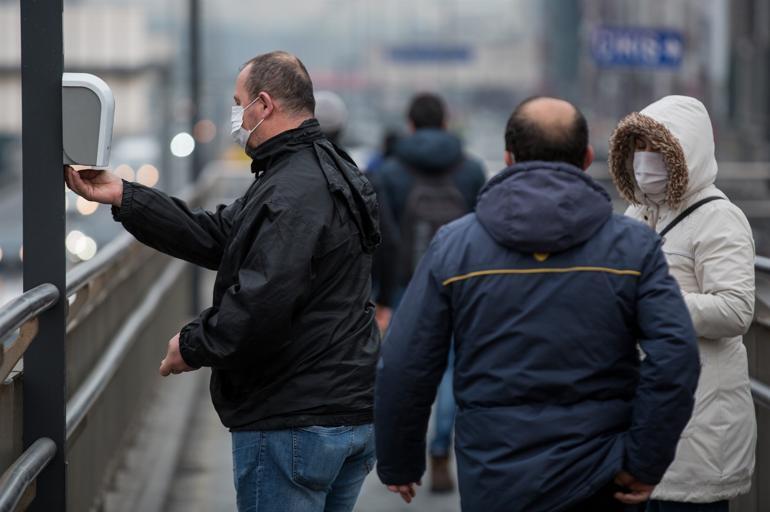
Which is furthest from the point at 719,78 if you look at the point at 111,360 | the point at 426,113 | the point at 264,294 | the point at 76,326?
the point at 264,294

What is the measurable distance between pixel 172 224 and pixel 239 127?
1.27 feet

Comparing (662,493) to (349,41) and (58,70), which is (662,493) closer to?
(58,70)

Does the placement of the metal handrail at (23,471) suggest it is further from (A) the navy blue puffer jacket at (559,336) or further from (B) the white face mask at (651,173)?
(B) the white face mask at (651,173)

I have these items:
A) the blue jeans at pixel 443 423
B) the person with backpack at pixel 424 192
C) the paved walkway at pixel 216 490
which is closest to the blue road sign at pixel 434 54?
the paved walkway at pixel 216 490

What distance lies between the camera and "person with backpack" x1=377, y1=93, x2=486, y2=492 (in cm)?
767

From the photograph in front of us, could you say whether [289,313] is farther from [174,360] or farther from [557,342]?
[557,342]

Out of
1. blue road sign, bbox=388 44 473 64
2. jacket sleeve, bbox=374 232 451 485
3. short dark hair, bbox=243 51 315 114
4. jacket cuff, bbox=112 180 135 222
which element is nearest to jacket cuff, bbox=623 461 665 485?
jacket sleeve, bbox=374 232 451 485

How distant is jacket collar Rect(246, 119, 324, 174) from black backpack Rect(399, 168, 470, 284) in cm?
369

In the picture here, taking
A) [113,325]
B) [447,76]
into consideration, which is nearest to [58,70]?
[113,325]

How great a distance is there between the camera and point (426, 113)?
7.96 meters

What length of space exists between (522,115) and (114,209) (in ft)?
4.56

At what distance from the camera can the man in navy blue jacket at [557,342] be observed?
322 cm

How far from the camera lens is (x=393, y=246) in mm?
7688

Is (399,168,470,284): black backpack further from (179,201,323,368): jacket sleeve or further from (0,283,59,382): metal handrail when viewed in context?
(179,201,323,368): jacket sleeve
